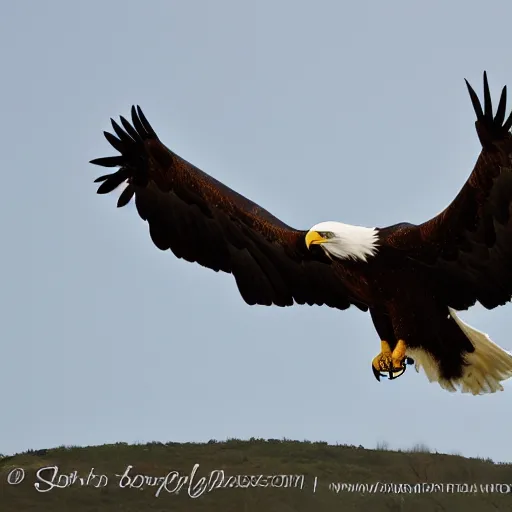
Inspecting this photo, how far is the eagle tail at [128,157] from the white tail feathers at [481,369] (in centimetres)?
263

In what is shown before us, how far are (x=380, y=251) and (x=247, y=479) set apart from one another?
5.40m

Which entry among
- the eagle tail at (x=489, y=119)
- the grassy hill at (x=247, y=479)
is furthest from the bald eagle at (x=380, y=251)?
the grassy hill at (x=247, y=479)

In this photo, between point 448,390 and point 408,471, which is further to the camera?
point 408,471

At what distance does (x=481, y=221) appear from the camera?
682cm

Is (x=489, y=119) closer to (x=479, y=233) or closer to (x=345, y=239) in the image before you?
(x=479, y=233)

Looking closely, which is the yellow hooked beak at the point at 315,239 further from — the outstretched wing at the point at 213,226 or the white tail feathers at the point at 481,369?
the white tail feathers at the point at 481,369

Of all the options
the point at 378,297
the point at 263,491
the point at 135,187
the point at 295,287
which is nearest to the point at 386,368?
the point at 378,297

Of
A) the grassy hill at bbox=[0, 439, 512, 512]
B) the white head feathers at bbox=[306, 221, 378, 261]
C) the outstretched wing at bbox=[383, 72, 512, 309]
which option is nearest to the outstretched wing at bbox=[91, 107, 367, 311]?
the white head feathers at bbox=[306, 221, 378, 261]

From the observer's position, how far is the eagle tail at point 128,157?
783 centimetres

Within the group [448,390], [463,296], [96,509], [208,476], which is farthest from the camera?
[208,476]

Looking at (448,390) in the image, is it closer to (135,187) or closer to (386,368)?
(386,368)

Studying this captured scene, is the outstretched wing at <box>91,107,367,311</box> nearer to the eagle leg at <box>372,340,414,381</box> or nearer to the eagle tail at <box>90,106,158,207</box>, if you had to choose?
the eagle tail at <box>90,106,158,207</box>

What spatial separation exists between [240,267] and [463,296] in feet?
5.78

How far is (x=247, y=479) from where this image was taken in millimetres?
11672
